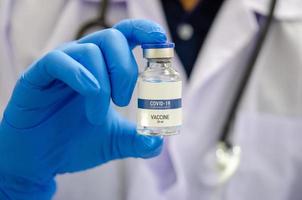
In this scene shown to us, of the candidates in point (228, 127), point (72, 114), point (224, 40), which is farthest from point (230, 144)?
point (72, 114)

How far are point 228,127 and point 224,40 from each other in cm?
15

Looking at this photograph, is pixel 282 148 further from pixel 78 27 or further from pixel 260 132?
pixel 78 27

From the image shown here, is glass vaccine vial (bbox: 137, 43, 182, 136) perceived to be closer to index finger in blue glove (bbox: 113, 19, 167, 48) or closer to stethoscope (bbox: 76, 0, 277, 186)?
index finger in blue glove (bbox: 113, 19, 167, 48)

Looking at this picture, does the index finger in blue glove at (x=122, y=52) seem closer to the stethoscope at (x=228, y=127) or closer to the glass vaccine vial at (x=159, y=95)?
the glass vaccine vial at (x=159, y=95)

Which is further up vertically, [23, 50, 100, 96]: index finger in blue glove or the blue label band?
[23, 50, 100, 96]: index finger in blue glove

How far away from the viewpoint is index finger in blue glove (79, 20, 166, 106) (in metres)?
0.60

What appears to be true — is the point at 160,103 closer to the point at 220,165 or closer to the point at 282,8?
the point at 220,165

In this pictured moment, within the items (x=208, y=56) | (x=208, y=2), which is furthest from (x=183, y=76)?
(x=208, y=2)

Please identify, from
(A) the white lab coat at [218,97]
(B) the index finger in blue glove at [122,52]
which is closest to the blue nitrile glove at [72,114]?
(B) the index finger in blue glove at [122,52]

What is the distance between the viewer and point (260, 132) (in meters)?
0.95

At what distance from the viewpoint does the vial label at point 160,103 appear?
1.92 feet

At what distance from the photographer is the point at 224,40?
95cm

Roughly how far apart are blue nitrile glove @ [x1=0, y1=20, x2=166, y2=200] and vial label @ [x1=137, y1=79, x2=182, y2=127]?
27 mm

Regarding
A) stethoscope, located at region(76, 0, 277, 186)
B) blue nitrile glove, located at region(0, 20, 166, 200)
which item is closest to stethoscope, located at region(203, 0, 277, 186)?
stethoscope, located at region(76, 0, 277, 186)
